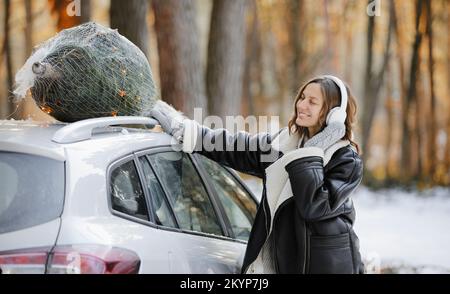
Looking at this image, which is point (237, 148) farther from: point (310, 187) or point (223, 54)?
point (223, 54)

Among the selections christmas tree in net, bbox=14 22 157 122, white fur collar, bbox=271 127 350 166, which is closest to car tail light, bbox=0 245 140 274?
christmas tree in net, bbox=14 22 157 122

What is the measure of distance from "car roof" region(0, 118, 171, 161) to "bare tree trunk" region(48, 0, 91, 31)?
8915 millimetres

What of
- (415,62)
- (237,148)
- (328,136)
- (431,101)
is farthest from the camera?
(431,101)

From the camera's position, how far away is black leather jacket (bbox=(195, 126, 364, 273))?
13.0ft

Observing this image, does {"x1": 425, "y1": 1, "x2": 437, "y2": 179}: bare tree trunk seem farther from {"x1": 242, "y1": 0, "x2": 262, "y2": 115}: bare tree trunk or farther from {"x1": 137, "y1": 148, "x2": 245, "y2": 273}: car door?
{"x1": 137, "y1": 148, "x2": 245, "y2": 273}: car door

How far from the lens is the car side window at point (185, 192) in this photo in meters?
4.21

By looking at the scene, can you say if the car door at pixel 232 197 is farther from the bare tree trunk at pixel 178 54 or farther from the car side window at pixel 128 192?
the bare tree trunk at pixel 178 54

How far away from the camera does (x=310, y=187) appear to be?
396cm

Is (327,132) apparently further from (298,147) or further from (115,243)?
(115,243)

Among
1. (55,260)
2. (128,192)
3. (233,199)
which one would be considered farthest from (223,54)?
(55,260)

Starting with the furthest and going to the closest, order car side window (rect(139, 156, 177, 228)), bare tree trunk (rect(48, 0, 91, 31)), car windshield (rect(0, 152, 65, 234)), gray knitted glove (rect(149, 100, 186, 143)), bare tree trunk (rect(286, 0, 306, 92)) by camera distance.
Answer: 1. bare tree trunk (rect(286, 0, 306, 92))
2. bare tree trunk (rect(48, 0, 91, 31))
3. gray knitted glove (rect(149, 100, 186, 143))
4. car side window (rect(139, 156, 177, 228))
5. car windshield (rect(0, 152, 65, 234))

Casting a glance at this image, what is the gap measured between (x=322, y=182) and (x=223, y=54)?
26.1 ft

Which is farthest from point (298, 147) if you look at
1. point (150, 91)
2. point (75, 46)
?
point (75, 46)
